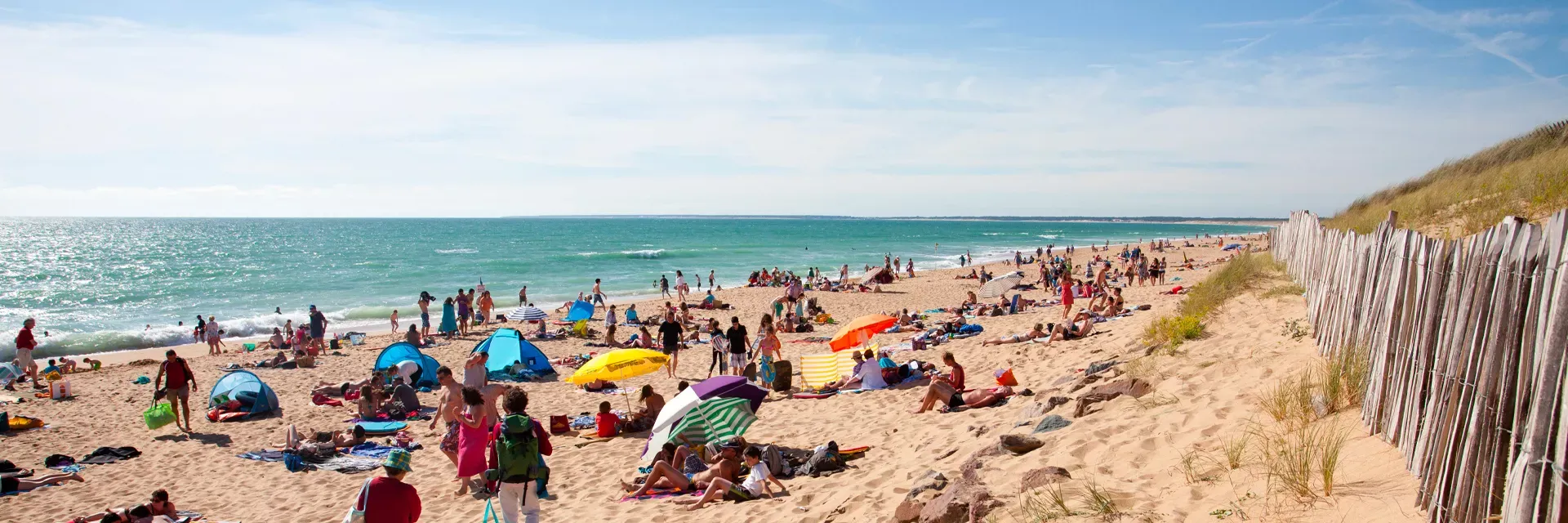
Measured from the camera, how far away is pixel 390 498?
472 centimetres

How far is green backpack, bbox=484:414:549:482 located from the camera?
5488 mm

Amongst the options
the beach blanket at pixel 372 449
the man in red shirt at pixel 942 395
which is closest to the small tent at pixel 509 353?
the beach blanket at pixel 372 449

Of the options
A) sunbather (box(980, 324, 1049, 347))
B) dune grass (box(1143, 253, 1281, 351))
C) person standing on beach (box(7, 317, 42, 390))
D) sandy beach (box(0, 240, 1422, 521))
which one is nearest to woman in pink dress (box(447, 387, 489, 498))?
sandy beach (box(0, 240, 1422, 521))

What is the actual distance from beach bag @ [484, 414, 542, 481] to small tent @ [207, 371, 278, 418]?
8.45 metres

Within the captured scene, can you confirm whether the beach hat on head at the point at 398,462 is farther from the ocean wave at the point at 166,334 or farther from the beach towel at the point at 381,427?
the ocean wave at the point at 166,334

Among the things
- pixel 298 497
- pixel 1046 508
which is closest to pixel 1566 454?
pixel 1046 508

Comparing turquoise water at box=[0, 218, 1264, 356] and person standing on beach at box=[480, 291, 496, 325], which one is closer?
person standing on beach at box=[480, 291, 496, 325]

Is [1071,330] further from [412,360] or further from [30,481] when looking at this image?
[30,481]

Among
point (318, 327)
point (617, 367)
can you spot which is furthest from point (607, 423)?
point (318, 327)

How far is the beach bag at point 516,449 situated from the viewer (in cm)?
548

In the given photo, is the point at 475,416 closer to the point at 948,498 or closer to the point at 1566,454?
the point at 948,498

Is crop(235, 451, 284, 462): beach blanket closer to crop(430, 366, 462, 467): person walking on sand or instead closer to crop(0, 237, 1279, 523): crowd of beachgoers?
crop(0, 237, 1279, 523): crowd of beachgoers

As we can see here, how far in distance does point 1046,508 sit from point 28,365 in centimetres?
1878

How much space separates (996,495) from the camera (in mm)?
4602
